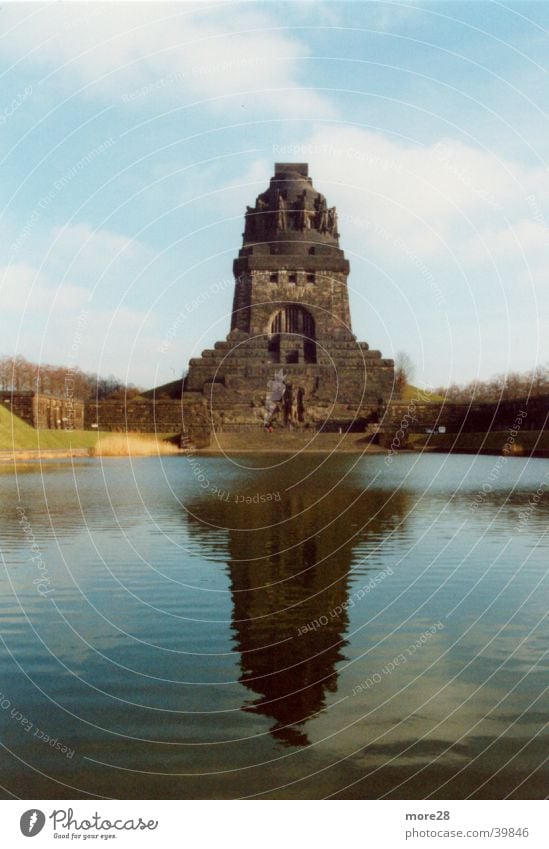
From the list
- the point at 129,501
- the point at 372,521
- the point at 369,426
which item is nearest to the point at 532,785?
the point at 372,521

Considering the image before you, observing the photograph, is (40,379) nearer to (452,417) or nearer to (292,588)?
(452,417)

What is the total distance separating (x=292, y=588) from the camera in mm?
11609

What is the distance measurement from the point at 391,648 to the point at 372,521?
9.33m

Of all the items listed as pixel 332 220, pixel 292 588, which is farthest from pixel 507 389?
pixel 292 588

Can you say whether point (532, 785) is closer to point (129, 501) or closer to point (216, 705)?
point (216, 705)

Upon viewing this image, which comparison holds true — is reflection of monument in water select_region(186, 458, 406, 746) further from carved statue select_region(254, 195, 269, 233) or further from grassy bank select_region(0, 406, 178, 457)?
carved statue select_region(254, 195, 269, 233)

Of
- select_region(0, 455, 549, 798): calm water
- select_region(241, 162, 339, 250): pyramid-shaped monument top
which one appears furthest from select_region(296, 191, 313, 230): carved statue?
select_region(0, 455, 549, 798): calm water

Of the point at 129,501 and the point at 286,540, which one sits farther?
the point at 129,501

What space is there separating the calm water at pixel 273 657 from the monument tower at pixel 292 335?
46.7 meters

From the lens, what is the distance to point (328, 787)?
19.3ft

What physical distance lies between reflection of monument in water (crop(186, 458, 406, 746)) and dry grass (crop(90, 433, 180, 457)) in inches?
1063

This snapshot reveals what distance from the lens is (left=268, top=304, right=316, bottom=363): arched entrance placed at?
71.8 meters

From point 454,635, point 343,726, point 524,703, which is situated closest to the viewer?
point 343,726

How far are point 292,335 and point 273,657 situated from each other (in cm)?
6624
